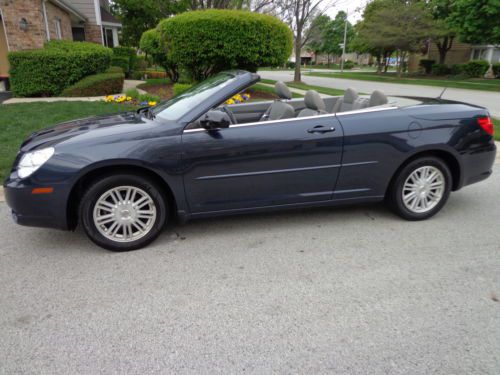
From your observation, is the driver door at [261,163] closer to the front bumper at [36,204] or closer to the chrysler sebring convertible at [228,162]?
the chrysler sebring convertible at [228,162]

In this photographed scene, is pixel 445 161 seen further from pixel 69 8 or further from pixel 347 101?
pixel 69 8

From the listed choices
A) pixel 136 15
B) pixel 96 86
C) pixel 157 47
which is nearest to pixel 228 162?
pixel 96 86

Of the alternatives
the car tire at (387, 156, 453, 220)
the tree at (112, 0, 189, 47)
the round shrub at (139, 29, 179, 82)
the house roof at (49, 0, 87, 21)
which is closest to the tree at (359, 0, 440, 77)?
the tree at (112, 0, 189, 47)

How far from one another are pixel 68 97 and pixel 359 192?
11382 millimetres

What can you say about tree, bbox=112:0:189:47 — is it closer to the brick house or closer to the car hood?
the brick house

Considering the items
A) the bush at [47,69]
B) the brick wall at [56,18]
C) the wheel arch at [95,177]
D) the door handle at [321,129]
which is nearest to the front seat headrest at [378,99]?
the door handle at [321,129]

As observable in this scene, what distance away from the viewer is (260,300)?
2.76 metres

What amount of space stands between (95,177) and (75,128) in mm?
698

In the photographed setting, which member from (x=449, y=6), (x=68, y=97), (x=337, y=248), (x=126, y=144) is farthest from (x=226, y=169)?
(x=449, y=6)

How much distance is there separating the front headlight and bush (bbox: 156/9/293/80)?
9.09 meters

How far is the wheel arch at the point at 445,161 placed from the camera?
3.96 metres

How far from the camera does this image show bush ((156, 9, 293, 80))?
11.4m

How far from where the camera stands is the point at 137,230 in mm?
3535

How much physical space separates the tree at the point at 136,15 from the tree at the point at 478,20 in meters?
19.2
